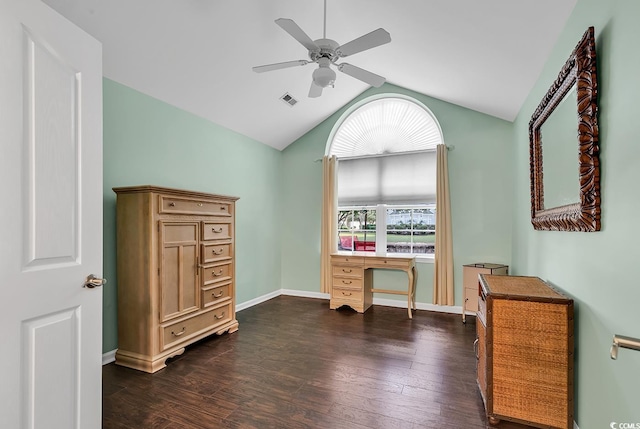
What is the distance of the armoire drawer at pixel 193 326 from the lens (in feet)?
8.94

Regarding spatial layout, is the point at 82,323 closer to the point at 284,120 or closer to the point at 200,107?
the point at 200,107

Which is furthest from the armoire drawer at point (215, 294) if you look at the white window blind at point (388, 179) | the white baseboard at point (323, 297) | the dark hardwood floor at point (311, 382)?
the white window blind at point (388, 179)

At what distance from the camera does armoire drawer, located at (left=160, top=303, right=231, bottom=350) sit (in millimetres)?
2725

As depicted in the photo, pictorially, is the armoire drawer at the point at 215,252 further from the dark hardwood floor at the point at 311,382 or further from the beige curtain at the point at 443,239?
the beige curtain at the point at 443,239

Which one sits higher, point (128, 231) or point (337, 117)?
point (337, 117)

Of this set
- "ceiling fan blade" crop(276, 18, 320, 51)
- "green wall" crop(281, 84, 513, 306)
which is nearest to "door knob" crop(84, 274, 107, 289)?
"ceiling fan blade" crop(276, 18, 320, 51)

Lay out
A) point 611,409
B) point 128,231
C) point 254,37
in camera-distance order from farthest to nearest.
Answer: point 254,37, point 128,231, point 611,409

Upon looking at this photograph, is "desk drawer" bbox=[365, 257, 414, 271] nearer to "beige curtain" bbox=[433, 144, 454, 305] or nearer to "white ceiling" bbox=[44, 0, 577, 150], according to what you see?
"beige curtain" bbox=[433, 144, 454, 305]

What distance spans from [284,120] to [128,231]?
268 cm

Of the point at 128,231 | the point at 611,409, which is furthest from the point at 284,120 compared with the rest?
the point at 611,409

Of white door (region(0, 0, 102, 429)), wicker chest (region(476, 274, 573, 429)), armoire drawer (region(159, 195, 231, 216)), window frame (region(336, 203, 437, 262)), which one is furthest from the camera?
window frame (region(336, 203, 437, 262))

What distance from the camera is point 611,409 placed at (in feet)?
4.55

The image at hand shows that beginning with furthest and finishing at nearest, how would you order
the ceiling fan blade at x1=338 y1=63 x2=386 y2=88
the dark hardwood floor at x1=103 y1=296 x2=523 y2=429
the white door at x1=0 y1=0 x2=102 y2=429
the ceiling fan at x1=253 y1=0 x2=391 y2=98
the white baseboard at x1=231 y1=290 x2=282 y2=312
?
the white baseboard at x1=231 y1=290 x2=282 y2=312, the ceiling fan blade at x1=338 y1=63 x2=386 y2=88, the ceiling fan at x1=253 y1=0 x2=391 y2=98, the dark hardwood floor at x1=103 y1=296 x2=523 y2=429, the white door at x1=0 y1=0 x2=102 y2=429

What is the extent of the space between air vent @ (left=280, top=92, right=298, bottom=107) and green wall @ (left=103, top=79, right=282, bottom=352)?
85cm
